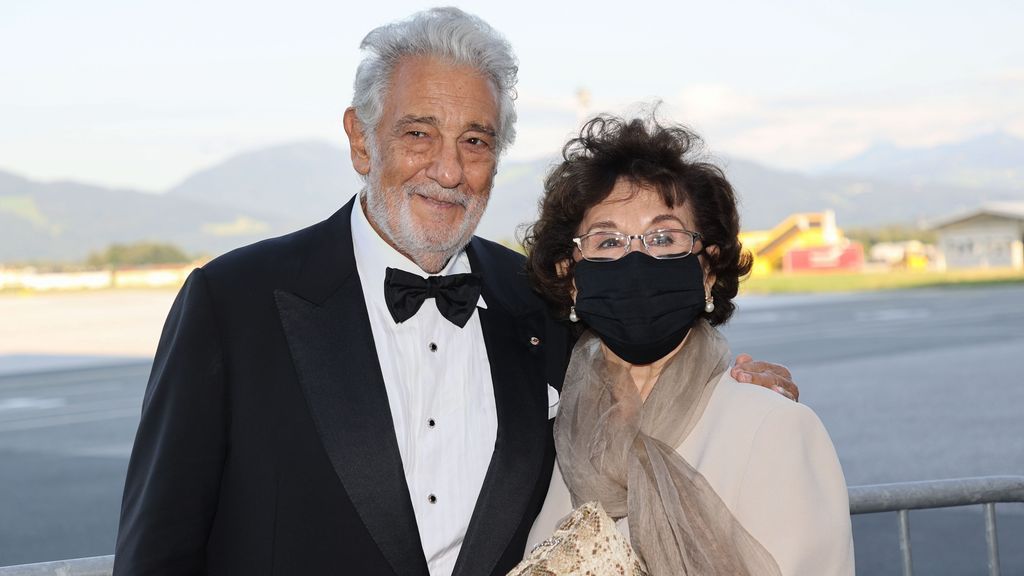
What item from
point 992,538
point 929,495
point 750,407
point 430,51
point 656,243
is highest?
point 430,51

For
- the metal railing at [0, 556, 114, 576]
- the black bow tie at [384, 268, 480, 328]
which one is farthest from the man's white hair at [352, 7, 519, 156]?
the metal railing at [0, 556, 114, 576]

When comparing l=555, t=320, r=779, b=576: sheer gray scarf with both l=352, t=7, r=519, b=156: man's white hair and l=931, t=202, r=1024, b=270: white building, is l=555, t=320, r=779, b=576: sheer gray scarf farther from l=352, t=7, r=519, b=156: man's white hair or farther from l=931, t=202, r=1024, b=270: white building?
l=931, t=202, r=1024, b=270: white building

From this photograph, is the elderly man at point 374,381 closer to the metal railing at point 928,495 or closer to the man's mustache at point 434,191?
the man's mustache at point 434,191

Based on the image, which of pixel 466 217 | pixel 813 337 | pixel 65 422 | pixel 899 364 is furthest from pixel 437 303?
pixel 813 337

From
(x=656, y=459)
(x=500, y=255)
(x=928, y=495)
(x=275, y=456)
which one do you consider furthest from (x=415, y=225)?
(x=928, y=495)

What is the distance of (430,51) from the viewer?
9.64 feet

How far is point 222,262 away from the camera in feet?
9.37

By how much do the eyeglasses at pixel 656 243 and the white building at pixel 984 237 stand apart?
203 ft

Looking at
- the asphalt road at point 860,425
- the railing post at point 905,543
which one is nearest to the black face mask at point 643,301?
the railing post at point 905,543

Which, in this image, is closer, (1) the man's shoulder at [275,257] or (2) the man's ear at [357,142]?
(1) the man's shoulder at [275,257]

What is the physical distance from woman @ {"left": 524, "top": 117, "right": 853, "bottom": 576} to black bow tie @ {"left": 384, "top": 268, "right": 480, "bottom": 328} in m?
0.20

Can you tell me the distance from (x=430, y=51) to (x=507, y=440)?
1.05 meters

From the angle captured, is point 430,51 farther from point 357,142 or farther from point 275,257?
point 275,257

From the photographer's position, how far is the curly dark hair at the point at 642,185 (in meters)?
2.79
